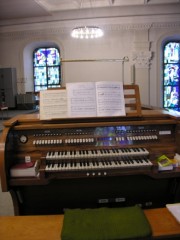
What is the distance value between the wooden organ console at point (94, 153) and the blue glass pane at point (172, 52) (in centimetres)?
588

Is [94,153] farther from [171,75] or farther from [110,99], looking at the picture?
[171,75]

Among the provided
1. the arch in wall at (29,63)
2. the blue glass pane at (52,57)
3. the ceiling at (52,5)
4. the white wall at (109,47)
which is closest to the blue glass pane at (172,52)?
the white wall at (109,47)

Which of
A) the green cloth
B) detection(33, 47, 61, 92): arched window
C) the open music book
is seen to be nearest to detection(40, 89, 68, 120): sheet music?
the open music book

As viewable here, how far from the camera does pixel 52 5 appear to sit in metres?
6.44

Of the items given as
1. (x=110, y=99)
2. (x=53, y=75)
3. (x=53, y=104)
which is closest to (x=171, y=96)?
(x=53, y=75)

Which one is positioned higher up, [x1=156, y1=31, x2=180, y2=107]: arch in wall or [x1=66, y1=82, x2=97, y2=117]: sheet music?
[x1=156, y1=31, x2=180, y2=107]: arch in wall

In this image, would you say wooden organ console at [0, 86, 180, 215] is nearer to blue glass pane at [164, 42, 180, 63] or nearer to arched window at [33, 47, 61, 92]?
blue glass pane at [164, 42, 180, 63]

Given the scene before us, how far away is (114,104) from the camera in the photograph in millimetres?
2189

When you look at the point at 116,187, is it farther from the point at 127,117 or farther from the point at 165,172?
the point at 127,117

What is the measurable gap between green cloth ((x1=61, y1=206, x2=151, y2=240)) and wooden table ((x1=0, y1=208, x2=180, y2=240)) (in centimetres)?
10

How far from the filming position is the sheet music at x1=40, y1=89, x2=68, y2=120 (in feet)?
7.09

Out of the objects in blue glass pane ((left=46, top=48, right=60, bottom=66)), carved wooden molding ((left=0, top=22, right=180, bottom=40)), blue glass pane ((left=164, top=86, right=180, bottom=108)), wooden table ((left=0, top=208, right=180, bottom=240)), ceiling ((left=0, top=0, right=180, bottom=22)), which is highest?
ceiling ((left=0, top=0, right=180, bottom=22))

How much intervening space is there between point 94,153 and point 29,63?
6570 mm

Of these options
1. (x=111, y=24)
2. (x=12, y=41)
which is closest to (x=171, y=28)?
(x=111, y=24)
